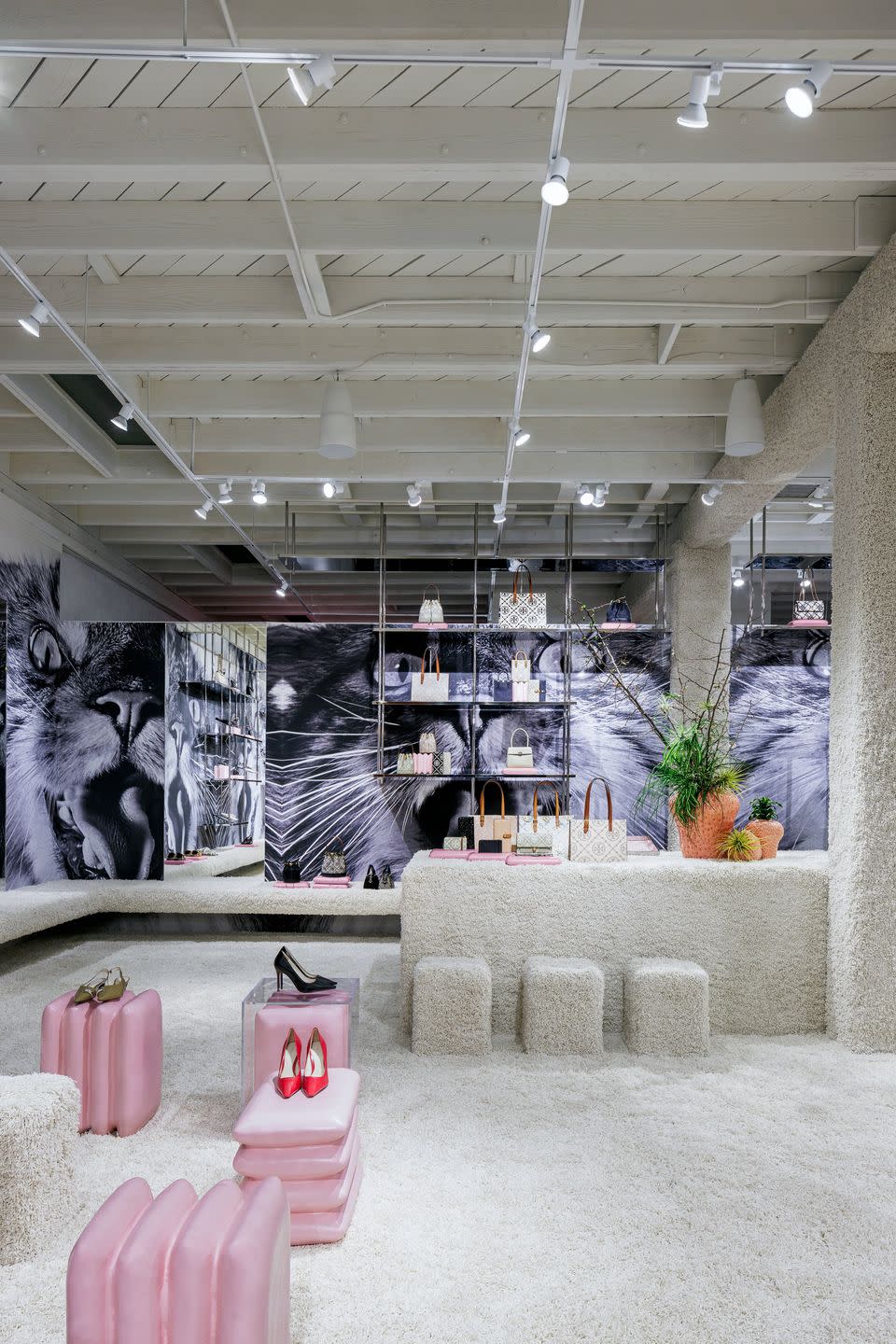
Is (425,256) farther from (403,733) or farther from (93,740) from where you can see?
(93,740)

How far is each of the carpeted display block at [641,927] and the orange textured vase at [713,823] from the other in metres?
0.31

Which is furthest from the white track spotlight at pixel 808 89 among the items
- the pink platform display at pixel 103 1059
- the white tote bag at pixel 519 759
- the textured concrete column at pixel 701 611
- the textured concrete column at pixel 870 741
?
the textured concrete column at pixel 701 611

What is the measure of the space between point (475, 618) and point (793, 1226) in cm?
615

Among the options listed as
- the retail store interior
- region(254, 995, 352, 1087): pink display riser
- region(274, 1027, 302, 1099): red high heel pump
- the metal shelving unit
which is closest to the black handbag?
the retail store interior

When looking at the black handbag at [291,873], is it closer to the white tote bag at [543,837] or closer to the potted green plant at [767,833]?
the white tote bag at [543,837]

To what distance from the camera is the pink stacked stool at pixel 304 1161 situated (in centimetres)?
298

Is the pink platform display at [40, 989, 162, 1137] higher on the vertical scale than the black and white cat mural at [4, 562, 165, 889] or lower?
lower

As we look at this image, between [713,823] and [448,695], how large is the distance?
3.74 meters

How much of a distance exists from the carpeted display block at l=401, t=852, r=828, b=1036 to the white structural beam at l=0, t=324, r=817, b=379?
2.76 meters

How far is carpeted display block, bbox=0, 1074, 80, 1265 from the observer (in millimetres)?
2855

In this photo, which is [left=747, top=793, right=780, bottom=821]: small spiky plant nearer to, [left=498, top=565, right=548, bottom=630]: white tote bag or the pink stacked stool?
[left=498, top=565, right=548, bottom=630]: white tote bag

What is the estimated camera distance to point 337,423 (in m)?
5.90

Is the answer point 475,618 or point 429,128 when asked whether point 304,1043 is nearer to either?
point 429,128

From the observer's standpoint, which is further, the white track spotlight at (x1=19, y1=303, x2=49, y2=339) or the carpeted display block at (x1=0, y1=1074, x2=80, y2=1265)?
the white track spotlight at (x1=19, y1=303, x2=49, y2=339)
